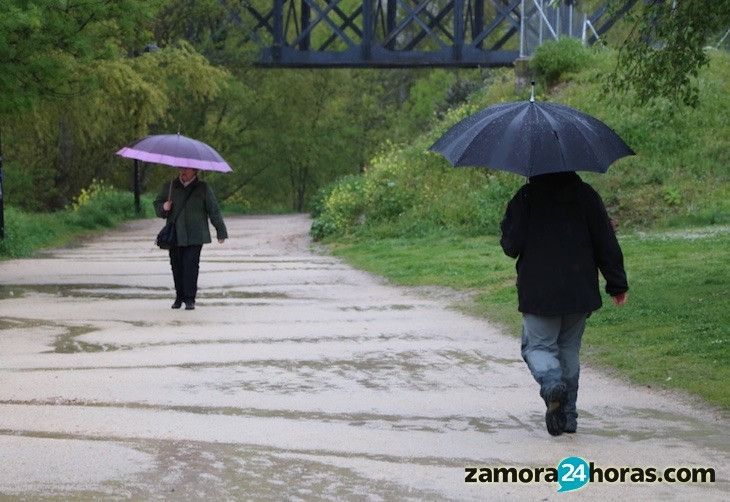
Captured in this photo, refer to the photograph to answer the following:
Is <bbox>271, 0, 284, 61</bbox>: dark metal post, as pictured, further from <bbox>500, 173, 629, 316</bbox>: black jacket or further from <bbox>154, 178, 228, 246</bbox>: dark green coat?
<bbox>500, 173, 629, 316</bbox>: black jacket

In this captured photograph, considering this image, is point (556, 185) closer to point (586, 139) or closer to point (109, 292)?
point (586, 139)

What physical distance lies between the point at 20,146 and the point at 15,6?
28.0 m

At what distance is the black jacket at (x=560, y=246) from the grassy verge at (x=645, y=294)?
1629 millimetres

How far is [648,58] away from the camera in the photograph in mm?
15914

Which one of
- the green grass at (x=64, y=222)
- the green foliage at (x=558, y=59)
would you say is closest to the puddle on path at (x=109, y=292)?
the green grass at (x=64, y=222)

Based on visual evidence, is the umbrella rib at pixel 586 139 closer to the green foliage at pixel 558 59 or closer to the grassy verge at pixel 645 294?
the grassy verge at pixel 645 294

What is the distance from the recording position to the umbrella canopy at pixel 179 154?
53.4 feet

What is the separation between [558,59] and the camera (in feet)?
112

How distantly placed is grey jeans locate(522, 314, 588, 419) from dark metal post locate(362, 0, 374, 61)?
38.1 meters

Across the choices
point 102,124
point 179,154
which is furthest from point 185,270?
point 102,124

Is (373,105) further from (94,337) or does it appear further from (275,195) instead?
(94,337)

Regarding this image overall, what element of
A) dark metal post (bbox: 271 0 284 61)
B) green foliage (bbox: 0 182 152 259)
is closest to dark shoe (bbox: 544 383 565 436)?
green foliage (bbox: 0 182 152 259)

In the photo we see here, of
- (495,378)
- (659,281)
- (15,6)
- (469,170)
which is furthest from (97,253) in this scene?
(495,378)

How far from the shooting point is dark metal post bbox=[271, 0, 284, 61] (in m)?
48.0
